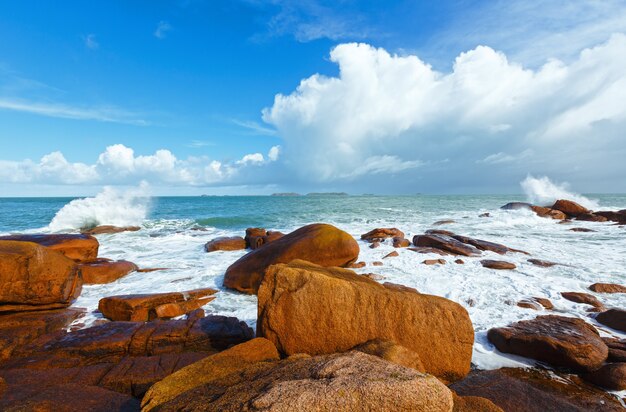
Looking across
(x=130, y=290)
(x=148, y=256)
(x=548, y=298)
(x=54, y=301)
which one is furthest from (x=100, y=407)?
(x=148, y=256)

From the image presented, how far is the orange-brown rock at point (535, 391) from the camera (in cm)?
395

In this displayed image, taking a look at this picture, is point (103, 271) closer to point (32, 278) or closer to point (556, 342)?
point (32, 278)

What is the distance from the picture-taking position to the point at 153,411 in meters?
2.83

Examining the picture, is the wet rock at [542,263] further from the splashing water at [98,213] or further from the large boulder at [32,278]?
the splashing water at [98,213]

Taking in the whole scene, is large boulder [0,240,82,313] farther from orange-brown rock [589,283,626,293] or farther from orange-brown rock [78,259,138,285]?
orange-brown rock [589,283,626,293]

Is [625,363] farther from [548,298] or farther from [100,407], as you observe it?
[100,407]

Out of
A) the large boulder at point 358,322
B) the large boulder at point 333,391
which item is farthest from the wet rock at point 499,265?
the large boulder at point 333,391

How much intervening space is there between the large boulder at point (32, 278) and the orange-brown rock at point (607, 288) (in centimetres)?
1445

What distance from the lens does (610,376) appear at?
4.48 m

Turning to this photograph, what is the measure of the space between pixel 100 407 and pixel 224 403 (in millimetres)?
1883

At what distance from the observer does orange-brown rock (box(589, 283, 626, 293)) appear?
834cm

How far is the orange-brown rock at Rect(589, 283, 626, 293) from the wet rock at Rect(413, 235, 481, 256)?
14.9 feet

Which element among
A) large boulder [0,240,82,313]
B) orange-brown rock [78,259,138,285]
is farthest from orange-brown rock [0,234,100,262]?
large boulder [0,240,82,313]

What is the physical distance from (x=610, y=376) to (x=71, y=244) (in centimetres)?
1489
